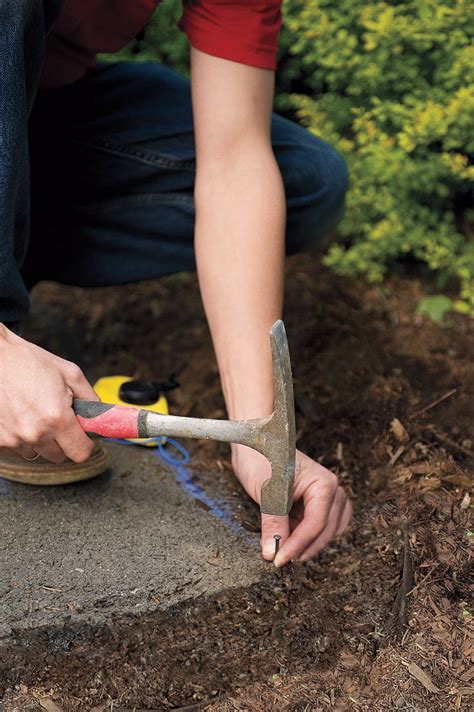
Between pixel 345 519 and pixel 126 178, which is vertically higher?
pixel 126 178

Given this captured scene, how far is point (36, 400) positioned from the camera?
159 cm

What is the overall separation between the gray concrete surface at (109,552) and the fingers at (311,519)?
8cm

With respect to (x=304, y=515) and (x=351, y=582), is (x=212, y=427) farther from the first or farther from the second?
(x=351, y=582)

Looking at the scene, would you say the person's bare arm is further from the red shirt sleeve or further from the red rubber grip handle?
the red rubber grip handle

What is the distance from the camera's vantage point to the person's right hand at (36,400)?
5.23 feet

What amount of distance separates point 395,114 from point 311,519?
156 cm

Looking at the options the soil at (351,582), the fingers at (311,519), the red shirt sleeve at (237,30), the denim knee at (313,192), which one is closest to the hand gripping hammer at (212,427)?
the fingers at (311,519)

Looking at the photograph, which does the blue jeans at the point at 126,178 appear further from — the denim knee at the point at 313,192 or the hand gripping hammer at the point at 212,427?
the hand gripping hammer at the point at 212,427

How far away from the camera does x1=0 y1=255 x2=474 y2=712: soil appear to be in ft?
5.06

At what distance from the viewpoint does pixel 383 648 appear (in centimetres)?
161

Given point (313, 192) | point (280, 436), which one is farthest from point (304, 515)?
point (313, 192)

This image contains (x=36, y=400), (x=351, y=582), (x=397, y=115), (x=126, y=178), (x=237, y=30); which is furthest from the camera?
(x=397, y=115)

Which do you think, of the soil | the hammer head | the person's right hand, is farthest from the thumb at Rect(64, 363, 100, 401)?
the soil

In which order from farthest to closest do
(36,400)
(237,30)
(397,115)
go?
(397,115), (237,30), (36,400)
